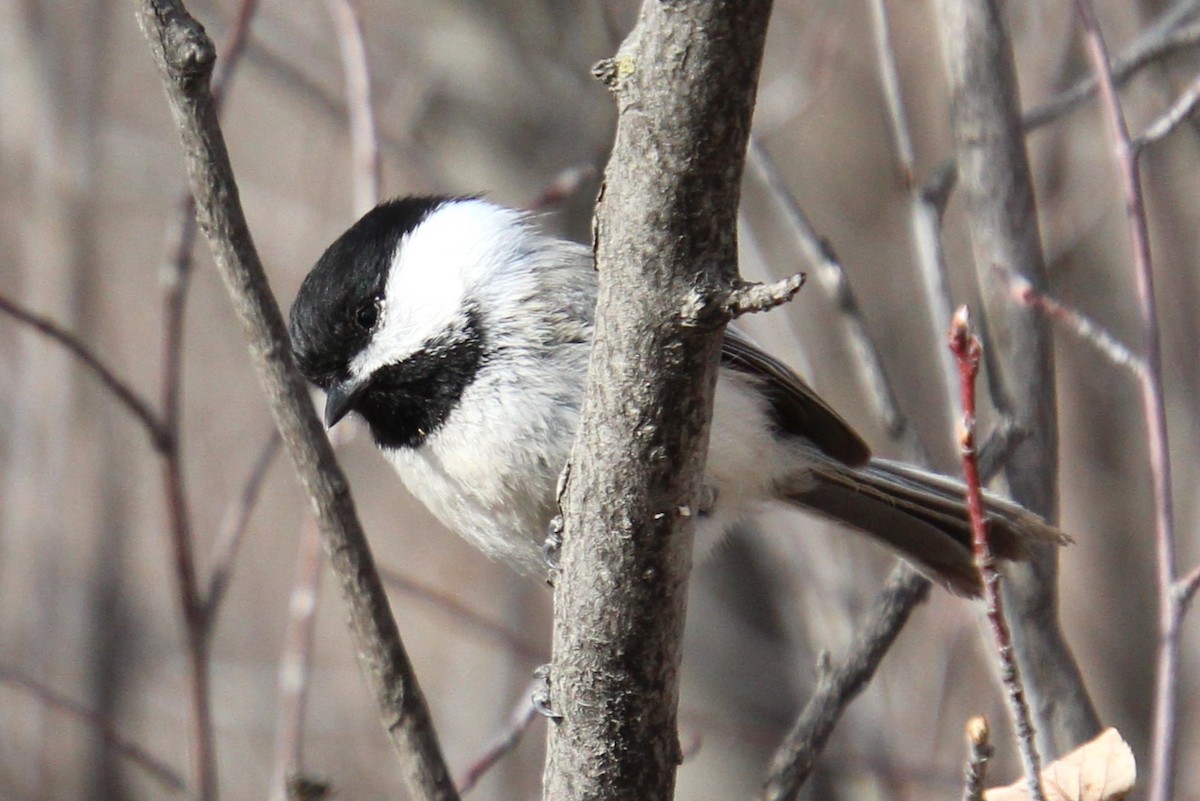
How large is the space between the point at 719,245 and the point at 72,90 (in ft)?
11.3

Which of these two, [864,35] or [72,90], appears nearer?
[72,90]

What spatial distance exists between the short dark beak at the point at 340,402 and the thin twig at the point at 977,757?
1.27 meters

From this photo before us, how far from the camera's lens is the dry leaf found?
1.17 m

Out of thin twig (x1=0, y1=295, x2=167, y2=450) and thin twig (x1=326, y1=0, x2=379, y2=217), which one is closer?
thin twig (x1=0, y1=295, x2=167, y2=450)

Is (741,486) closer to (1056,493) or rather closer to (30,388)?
(1056,493)

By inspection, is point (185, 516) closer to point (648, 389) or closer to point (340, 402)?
point (340, 402)

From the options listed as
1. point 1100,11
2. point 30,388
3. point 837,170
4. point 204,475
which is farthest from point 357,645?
point 204,475

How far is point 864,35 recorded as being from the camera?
481 centimetres

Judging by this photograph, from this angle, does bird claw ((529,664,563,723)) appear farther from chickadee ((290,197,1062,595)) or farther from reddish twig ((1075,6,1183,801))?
reddish twig ((1075,6,1183,801))

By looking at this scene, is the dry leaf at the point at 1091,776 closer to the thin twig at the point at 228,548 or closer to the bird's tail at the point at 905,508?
the bird's tail at the point at 905,508

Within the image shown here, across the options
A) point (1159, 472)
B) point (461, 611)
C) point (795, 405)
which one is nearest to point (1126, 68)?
point (795, 405)

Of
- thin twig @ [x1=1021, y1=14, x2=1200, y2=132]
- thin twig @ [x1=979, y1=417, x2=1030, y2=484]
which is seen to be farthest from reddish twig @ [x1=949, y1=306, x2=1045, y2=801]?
thin twig @ [x1=1021, y1=14, x2=1200, y2=132]

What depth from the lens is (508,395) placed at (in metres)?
1.95

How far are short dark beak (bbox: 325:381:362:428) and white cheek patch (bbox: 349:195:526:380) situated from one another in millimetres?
26
